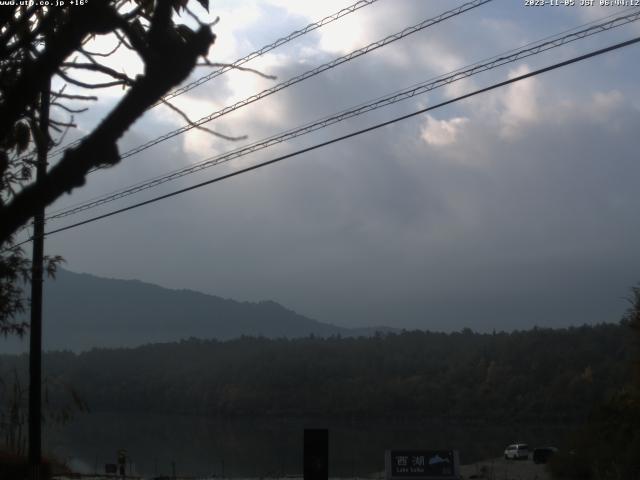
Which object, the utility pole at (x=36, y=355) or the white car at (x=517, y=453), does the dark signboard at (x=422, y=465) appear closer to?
the utility pole at (x=36, y=355)

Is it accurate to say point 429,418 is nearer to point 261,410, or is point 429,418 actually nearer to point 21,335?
point 261,410

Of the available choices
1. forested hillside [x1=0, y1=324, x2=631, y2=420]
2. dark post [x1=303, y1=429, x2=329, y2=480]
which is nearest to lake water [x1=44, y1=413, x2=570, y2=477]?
forested hillside [x1=0, y1=324, x2=631, y2=420]

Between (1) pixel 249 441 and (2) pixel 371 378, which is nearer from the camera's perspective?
(1) pixel 249 441

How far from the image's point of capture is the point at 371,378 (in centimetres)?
9119

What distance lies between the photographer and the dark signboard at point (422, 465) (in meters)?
14.5

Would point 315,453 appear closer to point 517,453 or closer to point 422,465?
point 422,465

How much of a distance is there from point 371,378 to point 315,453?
80710 millimetres

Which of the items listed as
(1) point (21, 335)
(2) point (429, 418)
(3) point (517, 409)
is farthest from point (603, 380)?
(1) point (21, 335)

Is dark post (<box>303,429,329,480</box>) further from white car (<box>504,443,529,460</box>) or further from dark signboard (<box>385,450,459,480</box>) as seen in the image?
white car (<box>504,443,529,460</box>)

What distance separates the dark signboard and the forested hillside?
202ft

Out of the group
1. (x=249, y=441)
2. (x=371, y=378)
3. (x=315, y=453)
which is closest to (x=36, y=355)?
(x=315, y=453)

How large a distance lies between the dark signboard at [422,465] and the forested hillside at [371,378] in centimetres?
6163

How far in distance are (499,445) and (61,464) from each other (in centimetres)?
4494

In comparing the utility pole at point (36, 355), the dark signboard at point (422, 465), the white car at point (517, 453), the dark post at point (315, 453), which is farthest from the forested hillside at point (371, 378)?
the dark post at point (315, 453)
